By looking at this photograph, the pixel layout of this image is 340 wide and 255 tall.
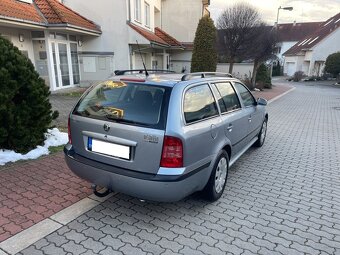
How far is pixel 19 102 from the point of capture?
447cm

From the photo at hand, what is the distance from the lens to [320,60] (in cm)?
3772

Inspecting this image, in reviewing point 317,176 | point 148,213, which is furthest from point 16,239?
point 317,176

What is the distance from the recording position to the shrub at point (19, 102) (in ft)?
13.7

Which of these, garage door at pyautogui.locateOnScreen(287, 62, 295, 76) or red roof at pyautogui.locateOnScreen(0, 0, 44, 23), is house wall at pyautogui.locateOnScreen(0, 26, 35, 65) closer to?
red roof at pyautogui.locateOnScreen(0, 0, 44, 23)

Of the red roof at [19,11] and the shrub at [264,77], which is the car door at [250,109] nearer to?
the red roof at [19,11]

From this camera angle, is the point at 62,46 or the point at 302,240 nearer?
the point at 302,240

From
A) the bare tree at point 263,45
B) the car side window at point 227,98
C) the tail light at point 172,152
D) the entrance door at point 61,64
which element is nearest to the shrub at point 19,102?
the tail light at point 172,152

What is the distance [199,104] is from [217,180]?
41.4 inches

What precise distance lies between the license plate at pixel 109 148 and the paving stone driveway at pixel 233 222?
79 cm

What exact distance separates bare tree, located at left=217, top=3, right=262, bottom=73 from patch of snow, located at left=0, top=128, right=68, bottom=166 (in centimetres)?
1243

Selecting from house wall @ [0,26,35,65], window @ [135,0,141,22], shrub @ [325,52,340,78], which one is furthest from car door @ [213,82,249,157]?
shrub @ [325,52,340,78]

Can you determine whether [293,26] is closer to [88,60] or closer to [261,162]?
[88,60]

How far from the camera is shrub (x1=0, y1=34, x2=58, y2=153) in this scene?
4.18m

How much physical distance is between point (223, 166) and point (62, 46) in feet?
38.2
